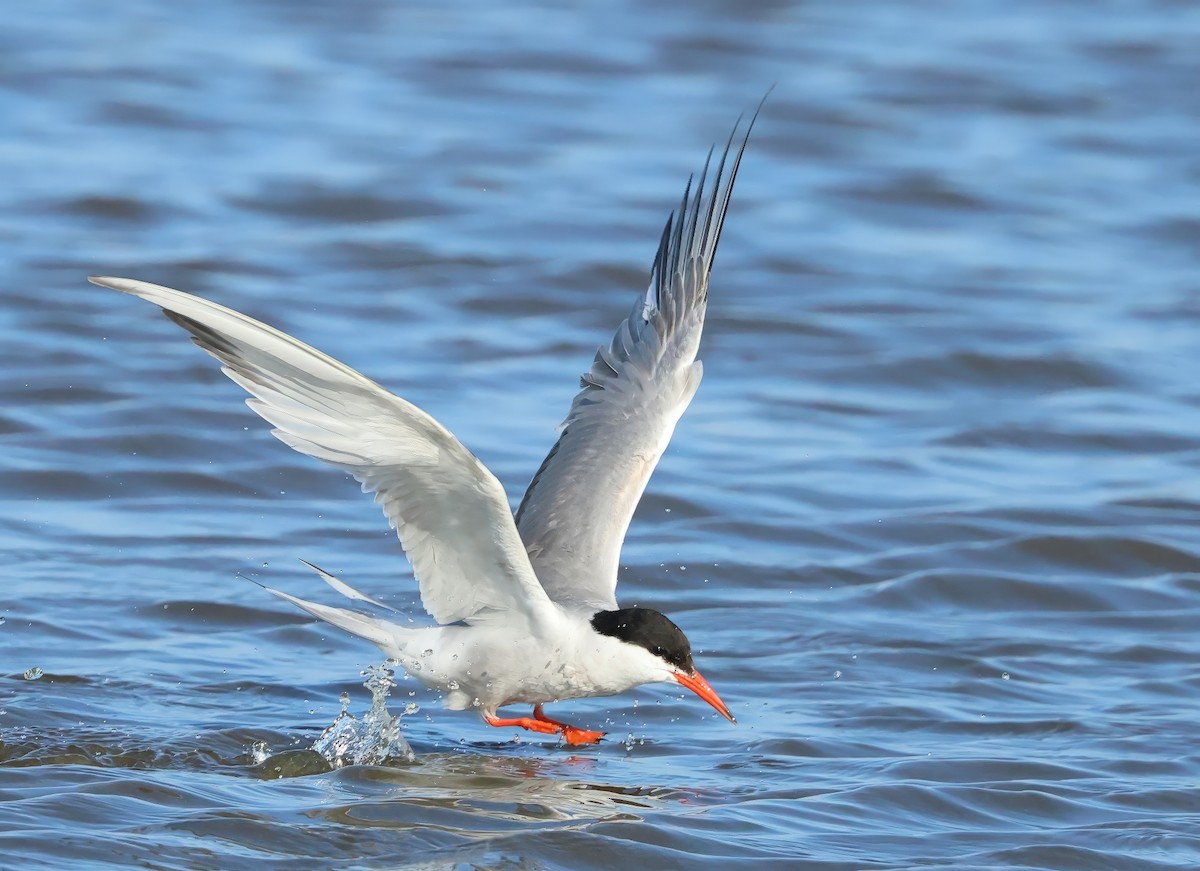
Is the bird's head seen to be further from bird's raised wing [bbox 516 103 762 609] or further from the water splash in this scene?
the water splash

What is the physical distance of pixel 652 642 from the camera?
6.24m

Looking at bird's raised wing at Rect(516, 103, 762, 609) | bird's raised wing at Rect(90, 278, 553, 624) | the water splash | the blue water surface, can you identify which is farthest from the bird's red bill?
the water splash

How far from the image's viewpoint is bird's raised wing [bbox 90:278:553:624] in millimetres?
5164

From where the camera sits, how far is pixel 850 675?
7.60m

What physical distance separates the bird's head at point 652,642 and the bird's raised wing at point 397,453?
0.22 meters

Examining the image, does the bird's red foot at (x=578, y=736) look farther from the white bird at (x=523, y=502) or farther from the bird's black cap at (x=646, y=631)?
the bird's black cap at (x=646, y=631)

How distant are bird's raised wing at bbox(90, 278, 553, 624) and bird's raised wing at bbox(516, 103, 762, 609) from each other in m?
0.44

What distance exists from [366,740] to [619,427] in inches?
62.3

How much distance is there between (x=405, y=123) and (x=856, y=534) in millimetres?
8488

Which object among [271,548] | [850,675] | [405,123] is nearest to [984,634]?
[850,675]

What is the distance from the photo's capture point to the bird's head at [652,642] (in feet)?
20.4

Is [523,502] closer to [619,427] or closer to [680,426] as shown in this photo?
[619,427]

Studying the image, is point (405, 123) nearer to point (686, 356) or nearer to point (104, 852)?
point (686, 356)

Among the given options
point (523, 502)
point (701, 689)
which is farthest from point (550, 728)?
point (523, 502)
